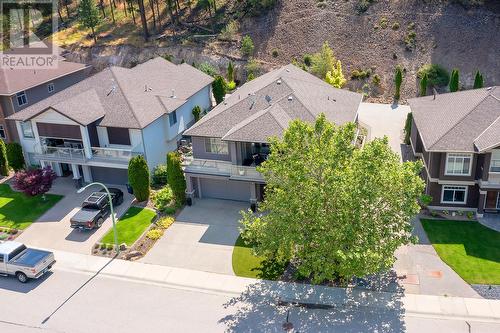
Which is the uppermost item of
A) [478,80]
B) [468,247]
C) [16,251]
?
[478,80]

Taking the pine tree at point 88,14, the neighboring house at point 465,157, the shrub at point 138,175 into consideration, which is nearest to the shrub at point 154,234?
the shrub at point 138,175

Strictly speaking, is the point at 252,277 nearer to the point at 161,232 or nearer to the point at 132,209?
the point at 161,232

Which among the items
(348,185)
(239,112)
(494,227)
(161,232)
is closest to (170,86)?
(239,112)

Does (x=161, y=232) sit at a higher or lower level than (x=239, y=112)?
lower

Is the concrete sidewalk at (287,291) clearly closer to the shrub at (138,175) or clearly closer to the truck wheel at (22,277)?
the truck wheel at (22,277)

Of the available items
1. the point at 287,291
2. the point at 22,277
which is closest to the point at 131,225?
the point at 22,277

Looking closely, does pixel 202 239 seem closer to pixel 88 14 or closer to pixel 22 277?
pixel 22 277
